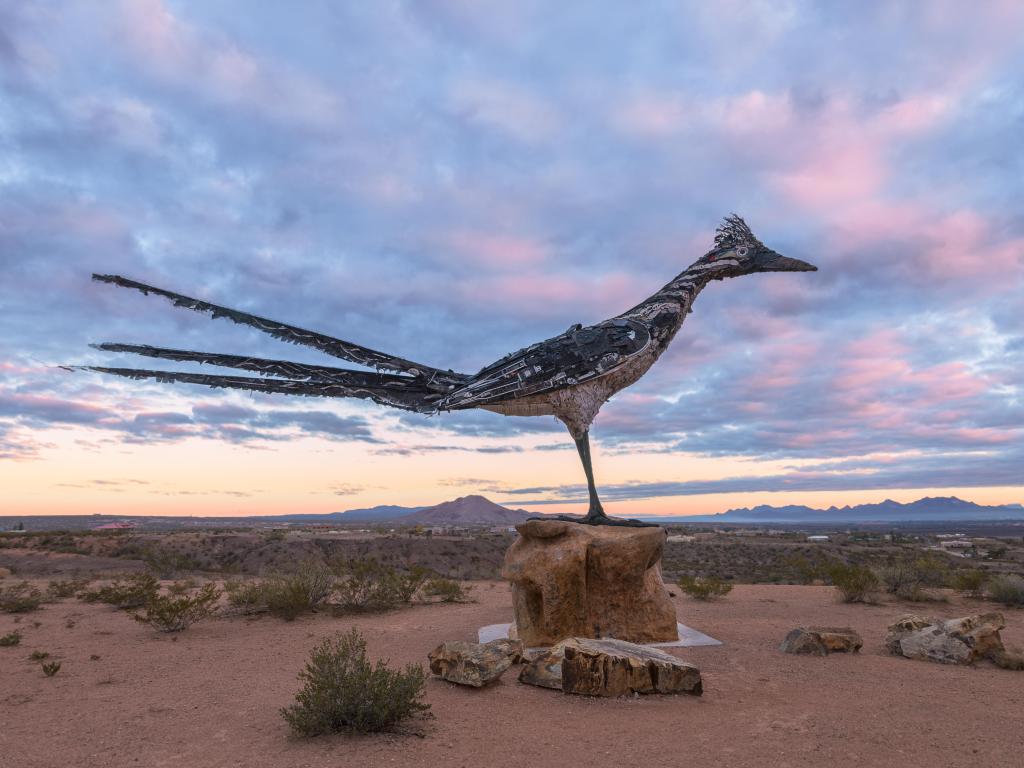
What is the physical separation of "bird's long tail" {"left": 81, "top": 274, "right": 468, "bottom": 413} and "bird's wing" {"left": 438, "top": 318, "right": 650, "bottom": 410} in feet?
1.15

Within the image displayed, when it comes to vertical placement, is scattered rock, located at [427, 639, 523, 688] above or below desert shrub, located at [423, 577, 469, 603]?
above

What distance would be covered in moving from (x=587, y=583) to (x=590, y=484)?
125 cm

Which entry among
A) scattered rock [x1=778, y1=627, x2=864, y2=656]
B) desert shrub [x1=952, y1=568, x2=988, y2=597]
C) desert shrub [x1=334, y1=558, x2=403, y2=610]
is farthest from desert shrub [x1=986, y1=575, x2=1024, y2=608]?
desert shrub [x1=334, y1=558, x2=403, y2=610]

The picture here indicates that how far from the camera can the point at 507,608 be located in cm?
1285

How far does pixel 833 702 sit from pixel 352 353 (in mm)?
6019

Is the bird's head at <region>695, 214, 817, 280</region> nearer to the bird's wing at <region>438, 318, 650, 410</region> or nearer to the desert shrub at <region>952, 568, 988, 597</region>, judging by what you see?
the bird's wing at <region>438, 318, 650, 410</region>

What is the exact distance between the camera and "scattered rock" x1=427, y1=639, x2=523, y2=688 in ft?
20.9

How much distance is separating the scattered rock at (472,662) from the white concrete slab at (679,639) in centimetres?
Result: 114

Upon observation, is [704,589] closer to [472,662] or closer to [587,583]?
[587,583]

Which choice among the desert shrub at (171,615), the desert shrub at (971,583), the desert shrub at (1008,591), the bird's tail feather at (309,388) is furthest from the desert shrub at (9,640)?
the desert shrub at (971,583)

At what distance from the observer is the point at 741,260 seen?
8.94 metres

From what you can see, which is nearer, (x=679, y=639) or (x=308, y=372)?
(x=308, y=372)

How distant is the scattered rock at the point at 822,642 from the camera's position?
319 inches

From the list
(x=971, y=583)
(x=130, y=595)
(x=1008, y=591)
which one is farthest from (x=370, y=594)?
(x=971, y=583)
